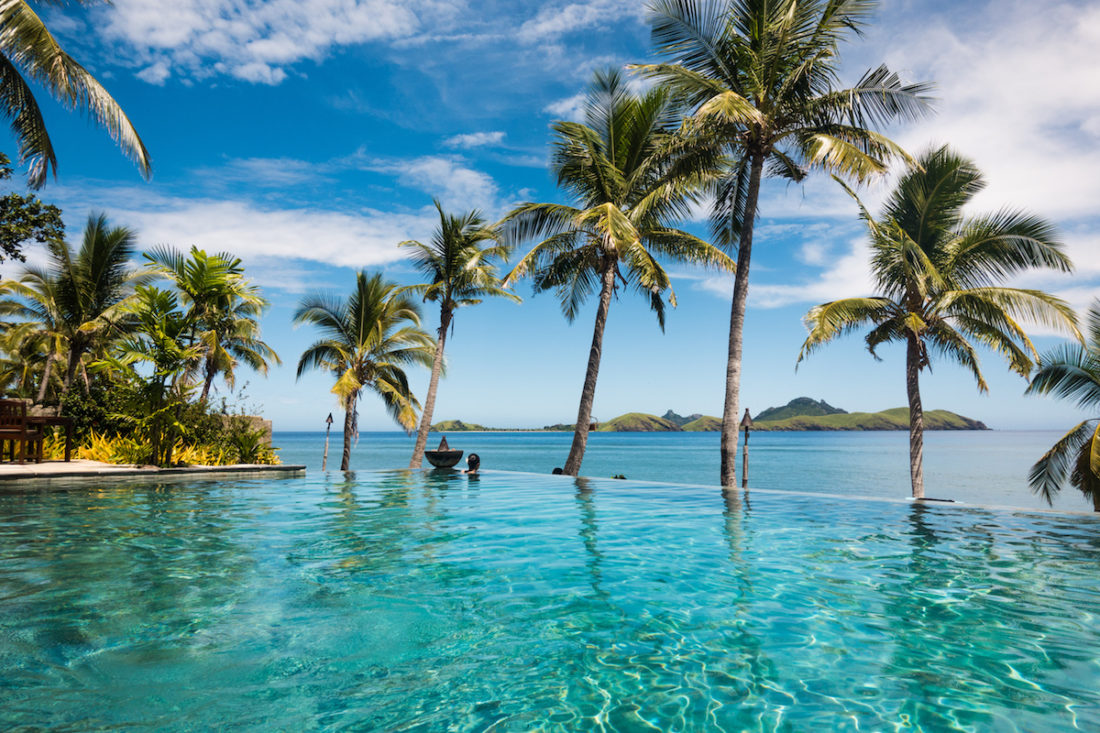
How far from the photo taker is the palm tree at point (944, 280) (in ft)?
48.8

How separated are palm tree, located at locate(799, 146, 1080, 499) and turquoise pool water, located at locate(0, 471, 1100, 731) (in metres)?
9.32

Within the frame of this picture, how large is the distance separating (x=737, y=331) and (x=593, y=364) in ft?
15.6

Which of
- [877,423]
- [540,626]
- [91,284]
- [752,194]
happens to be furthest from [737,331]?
[877,423]

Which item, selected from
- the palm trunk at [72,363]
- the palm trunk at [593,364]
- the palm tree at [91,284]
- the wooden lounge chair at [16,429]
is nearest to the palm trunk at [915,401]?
the palm trunk at [593,364]

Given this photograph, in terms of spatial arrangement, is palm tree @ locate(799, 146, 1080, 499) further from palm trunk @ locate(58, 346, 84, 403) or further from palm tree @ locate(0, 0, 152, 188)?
palm trunk @ locate(58, 346, 84, 403)

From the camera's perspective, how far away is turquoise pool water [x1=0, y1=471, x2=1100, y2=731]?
2744 mm

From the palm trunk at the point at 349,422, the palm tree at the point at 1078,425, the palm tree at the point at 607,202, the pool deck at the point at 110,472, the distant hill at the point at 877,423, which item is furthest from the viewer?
the distant hill at the point at 877,423

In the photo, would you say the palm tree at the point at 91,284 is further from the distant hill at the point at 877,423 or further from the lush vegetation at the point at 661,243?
the distant hill at the point at 877,423

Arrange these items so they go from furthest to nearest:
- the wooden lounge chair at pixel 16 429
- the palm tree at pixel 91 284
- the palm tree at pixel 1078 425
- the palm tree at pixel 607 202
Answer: the palm tree at pixel 91 284, the palm tree at pixel 607 202, the palm tree at pixel 1078 425, the wooden lounge chair at pixel 16 429

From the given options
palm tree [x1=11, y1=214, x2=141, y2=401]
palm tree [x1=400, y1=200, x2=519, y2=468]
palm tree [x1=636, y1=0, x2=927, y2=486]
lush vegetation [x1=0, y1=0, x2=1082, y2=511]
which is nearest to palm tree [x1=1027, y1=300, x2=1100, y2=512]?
lush vegetation [x1=0, y1=0, x2=1082, y2=511]

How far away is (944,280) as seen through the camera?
16.6 m

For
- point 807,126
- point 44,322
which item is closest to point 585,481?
point 807,126

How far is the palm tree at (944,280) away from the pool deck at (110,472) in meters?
14.5

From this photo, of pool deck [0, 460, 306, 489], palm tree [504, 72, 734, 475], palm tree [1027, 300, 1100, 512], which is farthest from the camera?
palm tree [504, 72, 734, 475]
